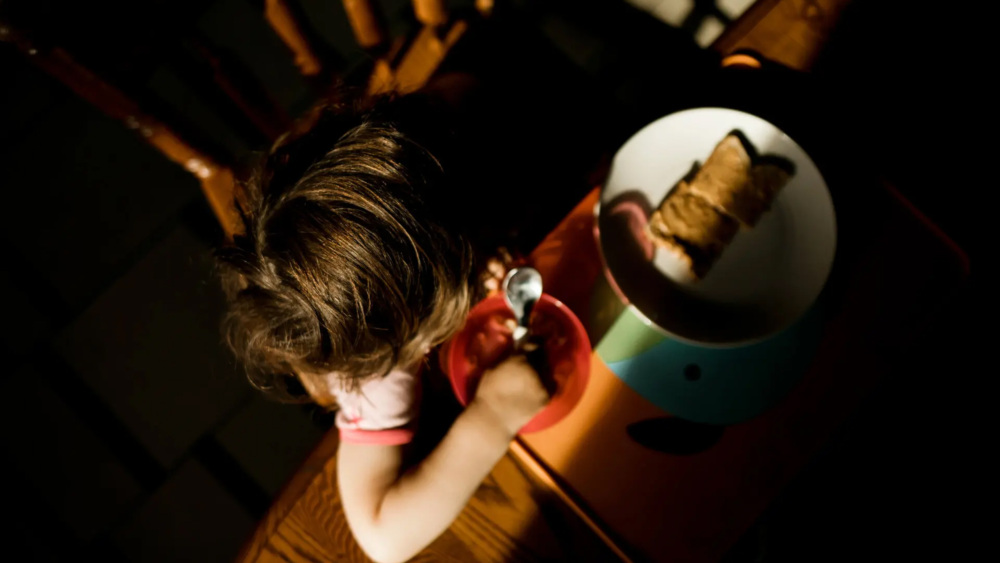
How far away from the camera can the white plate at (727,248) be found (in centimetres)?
57

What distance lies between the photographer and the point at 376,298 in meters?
0.58

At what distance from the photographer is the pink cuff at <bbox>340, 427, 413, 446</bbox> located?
2.08 ft

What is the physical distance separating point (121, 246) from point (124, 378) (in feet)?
0.99

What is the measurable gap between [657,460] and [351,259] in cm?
41

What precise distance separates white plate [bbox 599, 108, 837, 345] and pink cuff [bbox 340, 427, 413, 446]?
1.09 ft

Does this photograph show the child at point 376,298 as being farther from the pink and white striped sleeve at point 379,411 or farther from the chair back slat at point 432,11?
the chair back slat at point 432,11

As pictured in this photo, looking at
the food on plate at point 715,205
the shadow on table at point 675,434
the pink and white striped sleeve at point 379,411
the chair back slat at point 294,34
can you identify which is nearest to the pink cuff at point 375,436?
the pink and white striped sleeve at point 379,411

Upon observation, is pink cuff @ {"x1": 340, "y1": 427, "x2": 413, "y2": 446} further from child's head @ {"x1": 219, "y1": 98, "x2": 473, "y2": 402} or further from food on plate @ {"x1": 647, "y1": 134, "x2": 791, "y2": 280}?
food on plate @ {"x1": 647, "y1": 134, "x2": 791, "y2": 280}

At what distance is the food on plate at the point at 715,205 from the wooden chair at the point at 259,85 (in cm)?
43

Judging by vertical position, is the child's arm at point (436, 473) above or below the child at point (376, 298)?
below

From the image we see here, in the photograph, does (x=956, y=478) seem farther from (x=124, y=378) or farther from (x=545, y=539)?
(x=124, y=378)

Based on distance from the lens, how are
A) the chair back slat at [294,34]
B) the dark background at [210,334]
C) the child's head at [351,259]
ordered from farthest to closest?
the dark background at [210,334], the chair back slat at [294,34], the child's head at [351,259]

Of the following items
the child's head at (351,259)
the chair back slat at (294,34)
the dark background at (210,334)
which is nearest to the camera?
the child's head at (351,259)

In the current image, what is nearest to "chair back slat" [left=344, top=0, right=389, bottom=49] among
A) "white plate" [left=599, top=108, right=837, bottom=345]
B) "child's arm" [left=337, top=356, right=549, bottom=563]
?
"white plate" [left=599, top=108, right=837, bottom=345]
